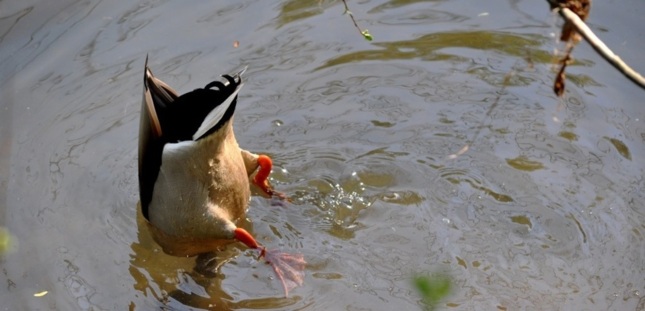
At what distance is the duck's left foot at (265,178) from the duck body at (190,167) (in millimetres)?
161

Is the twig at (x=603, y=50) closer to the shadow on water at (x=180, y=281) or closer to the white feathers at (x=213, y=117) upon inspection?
the white feathers at (x=213, y=117)

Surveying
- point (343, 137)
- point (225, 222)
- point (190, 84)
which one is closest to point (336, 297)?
point (225, 222)

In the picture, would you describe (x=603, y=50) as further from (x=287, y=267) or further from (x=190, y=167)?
(x=190, y=167)

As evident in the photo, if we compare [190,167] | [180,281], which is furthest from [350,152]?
[180,281]

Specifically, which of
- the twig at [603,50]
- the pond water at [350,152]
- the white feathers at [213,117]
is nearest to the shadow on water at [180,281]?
the pond water at [350,152]

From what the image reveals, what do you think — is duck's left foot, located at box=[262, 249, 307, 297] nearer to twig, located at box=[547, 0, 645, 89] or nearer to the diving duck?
the diving duck

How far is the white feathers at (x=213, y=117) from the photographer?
4.63 meters

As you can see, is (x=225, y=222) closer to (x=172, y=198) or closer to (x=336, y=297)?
(x=172, y=198)

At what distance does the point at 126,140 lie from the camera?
5.87 metres

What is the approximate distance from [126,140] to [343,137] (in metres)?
1.38

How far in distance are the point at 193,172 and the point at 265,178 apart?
0.61 meters

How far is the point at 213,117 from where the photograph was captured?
15.4 feet

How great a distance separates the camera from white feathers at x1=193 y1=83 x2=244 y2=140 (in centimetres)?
463

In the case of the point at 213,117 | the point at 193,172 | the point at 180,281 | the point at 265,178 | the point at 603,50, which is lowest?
the point at 180,281
